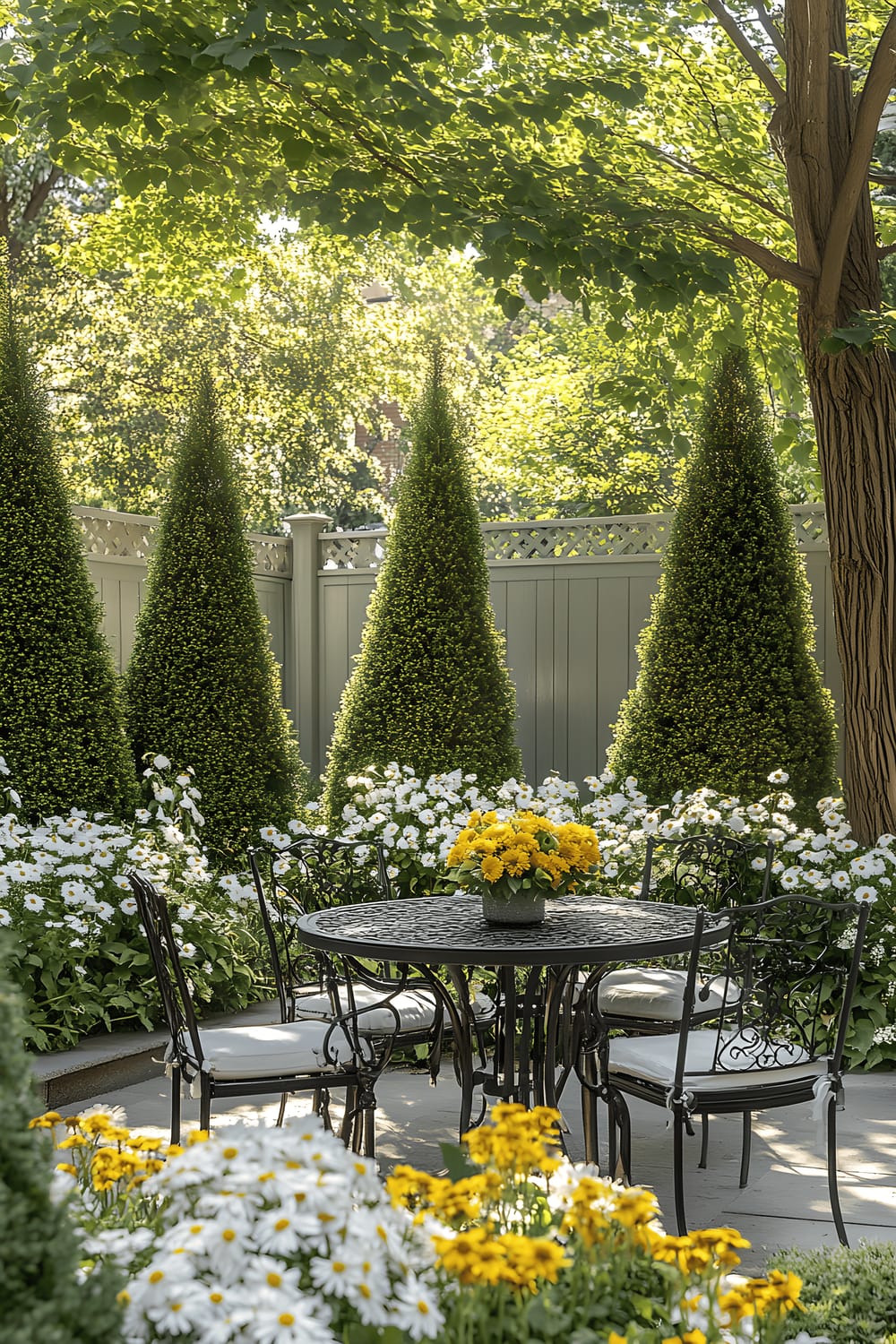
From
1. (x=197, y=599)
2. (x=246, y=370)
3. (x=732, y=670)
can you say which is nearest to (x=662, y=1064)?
(x=732, y=670)

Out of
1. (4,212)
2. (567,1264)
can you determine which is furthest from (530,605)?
(4,212)

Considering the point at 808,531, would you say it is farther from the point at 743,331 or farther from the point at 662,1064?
the point at 662,1064

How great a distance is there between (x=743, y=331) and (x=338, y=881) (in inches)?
137

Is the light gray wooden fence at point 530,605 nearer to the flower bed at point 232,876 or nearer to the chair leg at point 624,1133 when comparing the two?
the flower bed at point 232,876

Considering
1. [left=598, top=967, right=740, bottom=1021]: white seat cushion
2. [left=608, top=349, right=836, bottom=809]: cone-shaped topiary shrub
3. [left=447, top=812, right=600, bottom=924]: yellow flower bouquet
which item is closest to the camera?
[left=447, top=812, right=600, bottom=924]: yellow flower bouquet

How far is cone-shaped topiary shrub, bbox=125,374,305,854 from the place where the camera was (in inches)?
259

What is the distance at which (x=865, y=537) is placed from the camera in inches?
229

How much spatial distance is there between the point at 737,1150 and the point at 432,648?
3641mm

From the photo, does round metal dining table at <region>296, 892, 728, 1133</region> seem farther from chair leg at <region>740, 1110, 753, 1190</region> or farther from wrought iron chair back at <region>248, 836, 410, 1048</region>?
chair leg at <region>740, 1110, 753, 1190</region>

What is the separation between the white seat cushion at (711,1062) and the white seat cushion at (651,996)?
17.8 inches

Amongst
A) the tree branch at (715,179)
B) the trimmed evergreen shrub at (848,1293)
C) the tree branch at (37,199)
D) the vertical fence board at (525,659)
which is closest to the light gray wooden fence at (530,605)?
the vertical fence board at (525,659)

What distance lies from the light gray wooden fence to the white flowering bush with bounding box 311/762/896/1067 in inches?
47.8

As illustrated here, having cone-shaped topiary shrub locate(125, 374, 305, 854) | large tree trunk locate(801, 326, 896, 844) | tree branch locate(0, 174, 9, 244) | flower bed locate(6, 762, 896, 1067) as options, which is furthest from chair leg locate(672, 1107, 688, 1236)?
tree branch locate(0, 174, 9, 244)

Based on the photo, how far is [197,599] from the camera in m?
6.69
